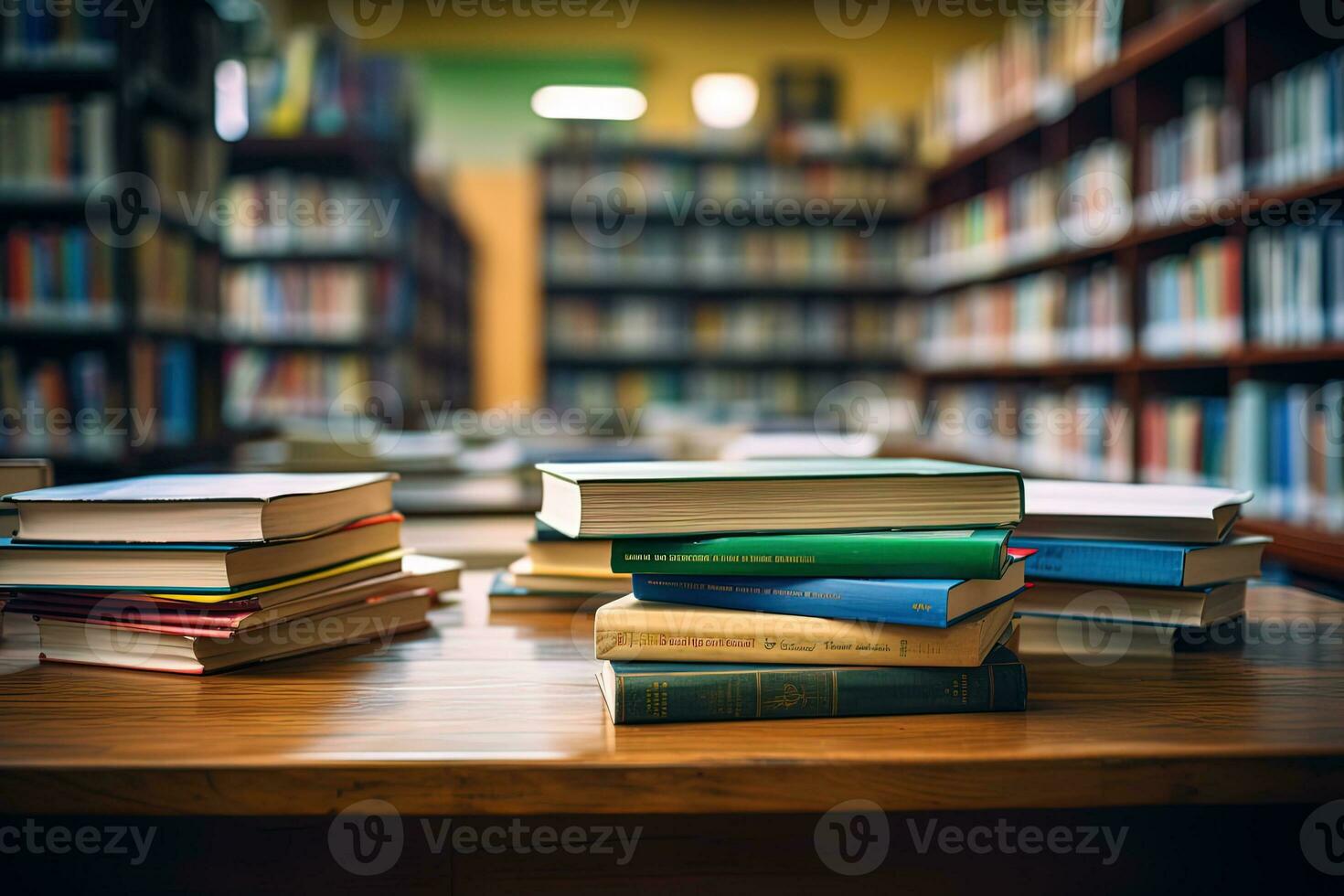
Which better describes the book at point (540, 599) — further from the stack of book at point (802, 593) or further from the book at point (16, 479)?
the book at point (16, 479)

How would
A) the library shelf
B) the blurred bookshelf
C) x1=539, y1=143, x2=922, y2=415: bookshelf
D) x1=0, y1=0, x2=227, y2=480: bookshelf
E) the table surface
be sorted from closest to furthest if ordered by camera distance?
the table surface < the library shelf < x1=0, y1=0, x2=227, y2=480: bookshelf < the blurred bookshelf < x1=539, y1=143, x2=922, y2=415: bookshelf

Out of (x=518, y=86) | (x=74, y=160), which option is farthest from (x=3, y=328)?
(x=518, y=86)

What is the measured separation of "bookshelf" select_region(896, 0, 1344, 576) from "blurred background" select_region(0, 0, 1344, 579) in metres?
0.01

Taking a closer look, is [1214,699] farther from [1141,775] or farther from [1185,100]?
[1185,100]

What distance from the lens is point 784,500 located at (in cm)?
62

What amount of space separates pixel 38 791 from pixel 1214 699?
0.67m

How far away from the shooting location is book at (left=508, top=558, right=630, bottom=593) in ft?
2.81

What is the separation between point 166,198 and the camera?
2840 millimetres

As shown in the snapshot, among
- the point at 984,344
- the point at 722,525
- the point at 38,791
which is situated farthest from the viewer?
the point at 984,344

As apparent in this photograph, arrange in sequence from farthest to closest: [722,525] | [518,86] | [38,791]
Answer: [518,86], [722,525], [38,791]

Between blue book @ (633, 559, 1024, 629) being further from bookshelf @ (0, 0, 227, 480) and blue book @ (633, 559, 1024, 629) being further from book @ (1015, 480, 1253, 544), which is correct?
bookshelf @ (0, 0, 227, 480)

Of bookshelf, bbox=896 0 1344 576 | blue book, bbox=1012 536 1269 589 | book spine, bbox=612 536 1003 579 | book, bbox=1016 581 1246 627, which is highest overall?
bookshelf, bbox=896 0 1344 576

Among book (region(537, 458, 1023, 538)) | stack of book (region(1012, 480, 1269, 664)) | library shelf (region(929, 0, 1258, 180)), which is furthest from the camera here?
library shelf (region(929, 0, 1258, 180))

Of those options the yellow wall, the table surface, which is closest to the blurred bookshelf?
the yellow wall
